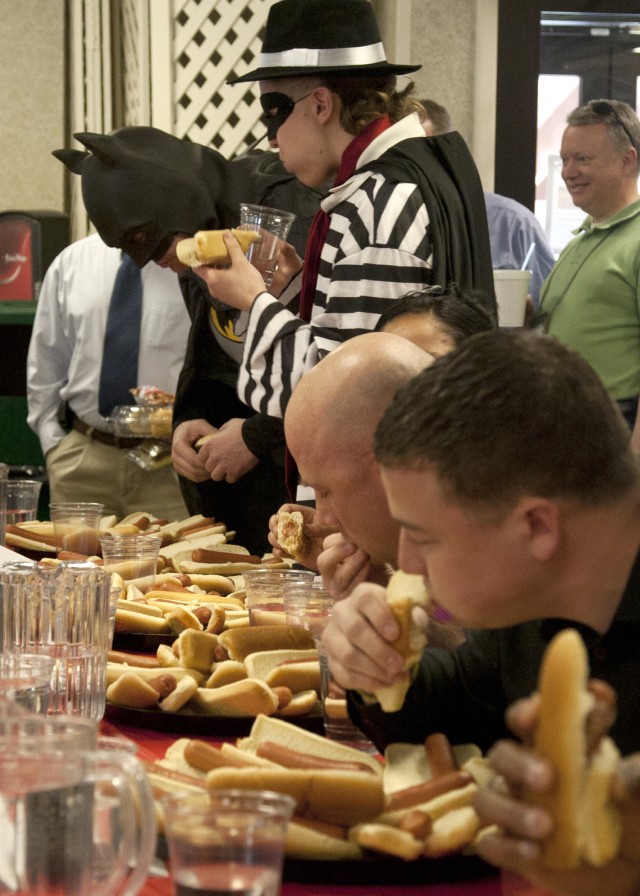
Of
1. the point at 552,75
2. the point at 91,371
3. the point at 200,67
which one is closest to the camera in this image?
the point at 91,371

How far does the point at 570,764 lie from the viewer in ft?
2.94

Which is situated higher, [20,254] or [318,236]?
[318,236]

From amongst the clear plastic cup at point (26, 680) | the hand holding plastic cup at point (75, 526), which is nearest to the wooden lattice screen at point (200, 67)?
the hand holding plastic cup at point (75, 526)

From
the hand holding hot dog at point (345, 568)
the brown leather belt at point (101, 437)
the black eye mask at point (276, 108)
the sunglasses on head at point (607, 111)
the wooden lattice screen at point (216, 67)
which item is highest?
the wooden lattice screen at point (216, 67)

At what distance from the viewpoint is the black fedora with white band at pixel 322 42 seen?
3180 mm

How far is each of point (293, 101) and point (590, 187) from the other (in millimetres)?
2061

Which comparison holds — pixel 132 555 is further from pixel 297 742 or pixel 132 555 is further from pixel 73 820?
pixel 73 820

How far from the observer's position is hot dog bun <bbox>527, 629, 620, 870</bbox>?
0.90 m

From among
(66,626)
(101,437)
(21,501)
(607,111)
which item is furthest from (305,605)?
(607,111)

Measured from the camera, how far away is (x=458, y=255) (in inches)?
119

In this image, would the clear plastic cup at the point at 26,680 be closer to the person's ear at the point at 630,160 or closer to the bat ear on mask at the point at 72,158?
the bat ear on mask at the point at 72,158

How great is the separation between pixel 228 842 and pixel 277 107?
252 cm

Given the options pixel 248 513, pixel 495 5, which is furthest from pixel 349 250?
pixel 495 5

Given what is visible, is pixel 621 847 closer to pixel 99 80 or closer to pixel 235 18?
pixel 235 18
